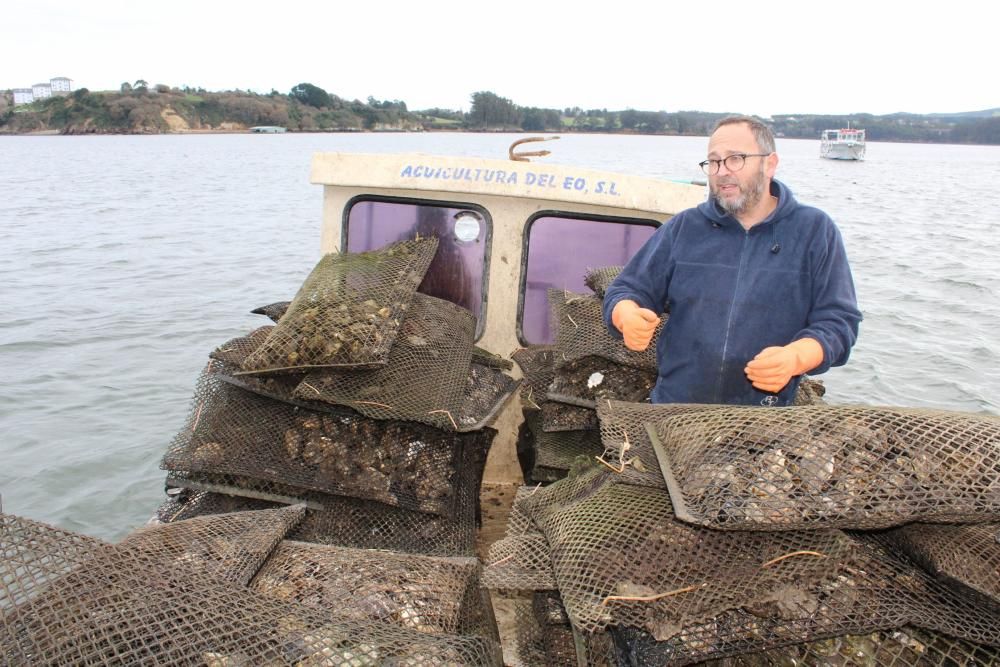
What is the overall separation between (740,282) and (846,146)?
281 feet

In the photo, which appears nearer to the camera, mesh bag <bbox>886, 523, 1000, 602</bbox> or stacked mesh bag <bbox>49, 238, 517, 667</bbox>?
mesh bag <bbox>886, 523, 1000, 602</bbox>

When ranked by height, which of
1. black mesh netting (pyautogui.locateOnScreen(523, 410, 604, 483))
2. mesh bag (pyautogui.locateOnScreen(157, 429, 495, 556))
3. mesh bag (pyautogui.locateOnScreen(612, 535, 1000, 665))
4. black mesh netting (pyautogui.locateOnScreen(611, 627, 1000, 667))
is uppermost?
mesh bag (pyautogui.locateOnScreen(612, 535, 1000, 665))

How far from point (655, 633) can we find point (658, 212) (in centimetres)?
371

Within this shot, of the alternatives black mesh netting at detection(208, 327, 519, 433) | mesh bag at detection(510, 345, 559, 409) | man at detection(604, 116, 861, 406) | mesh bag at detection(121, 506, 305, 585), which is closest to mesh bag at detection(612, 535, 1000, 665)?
man at detection(604, 116, 861, 406)

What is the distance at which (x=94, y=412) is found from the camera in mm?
10672

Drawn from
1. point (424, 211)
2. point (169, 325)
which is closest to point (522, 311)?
point (424, 211)

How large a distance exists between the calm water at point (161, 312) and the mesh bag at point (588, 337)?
17.7 ft

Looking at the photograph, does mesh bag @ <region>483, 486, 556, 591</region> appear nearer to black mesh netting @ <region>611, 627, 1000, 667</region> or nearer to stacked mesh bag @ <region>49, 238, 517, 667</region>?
stacked mesh bag @ <region>49, 238, 517, 667</region>

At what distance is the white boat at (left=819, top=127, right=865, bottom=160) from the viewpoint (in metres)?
80.2

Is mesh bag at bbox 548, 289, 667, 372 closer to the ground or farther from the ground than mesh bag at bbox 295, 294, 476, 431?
farther from the ground

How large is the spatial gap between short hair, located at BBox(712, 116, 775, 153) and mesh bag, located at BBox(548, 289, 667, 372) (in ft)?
4.25

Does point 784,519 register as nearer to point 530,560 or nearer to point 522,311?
point 530,560

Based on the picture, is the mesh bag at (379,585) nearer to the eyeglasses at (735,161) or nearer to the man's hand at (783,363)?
the man's hand at (783,363)

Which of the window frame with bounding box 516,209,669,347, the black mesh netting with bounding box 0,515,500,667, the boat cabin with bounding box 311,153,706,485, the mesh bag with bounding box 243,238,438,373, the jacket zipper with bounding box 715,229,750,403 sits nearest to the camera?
the black mesh netting with bounding box 0,515,500,667
